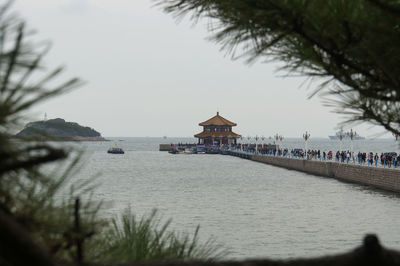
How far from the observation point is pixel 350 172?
43344mm

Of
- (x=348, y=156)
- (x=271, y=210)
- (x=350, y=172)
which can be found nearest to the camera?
(x=271, y=210)

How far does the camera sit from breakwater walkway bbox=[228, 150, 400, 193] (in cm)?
3528

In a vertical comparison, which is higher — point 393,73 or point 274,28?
point 274,28

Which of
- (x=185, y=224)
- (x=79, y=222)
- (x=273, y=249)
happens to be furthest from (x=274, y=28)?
(x=185, y=224)

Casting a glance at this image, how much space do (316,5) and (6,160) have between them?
6.59ft

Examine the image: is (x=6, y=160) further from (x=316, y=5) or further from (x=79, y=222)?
(x=316, y=5)

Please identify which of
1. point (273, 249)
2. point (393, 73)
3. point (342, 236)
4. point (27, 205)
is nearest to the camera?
point (27, 205)

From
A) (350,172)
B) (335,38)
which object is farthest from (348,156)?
(335,38)

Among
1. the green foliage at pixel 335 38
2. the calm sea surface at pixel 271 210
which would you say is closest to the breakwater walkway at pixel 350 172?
the calm sea surface at pixel 271 210

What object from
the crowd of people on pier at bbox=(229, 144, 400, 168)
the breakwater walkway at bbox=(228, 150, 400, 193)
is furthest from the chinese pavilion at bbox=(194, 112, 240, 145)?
the breakwater walkway at bbox=(228, 150, 400, 193)

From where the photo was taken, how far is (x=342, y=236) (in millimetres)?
22562

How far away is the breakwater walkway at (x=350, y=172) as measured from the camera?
3528 cm

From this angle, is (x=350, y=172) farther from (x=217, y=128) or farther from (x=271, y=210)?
(x=217, y=128)

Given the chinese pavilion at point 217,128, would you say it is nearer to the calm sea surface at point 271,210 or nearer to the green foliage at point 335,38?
the calm sea surface at point 271,210
